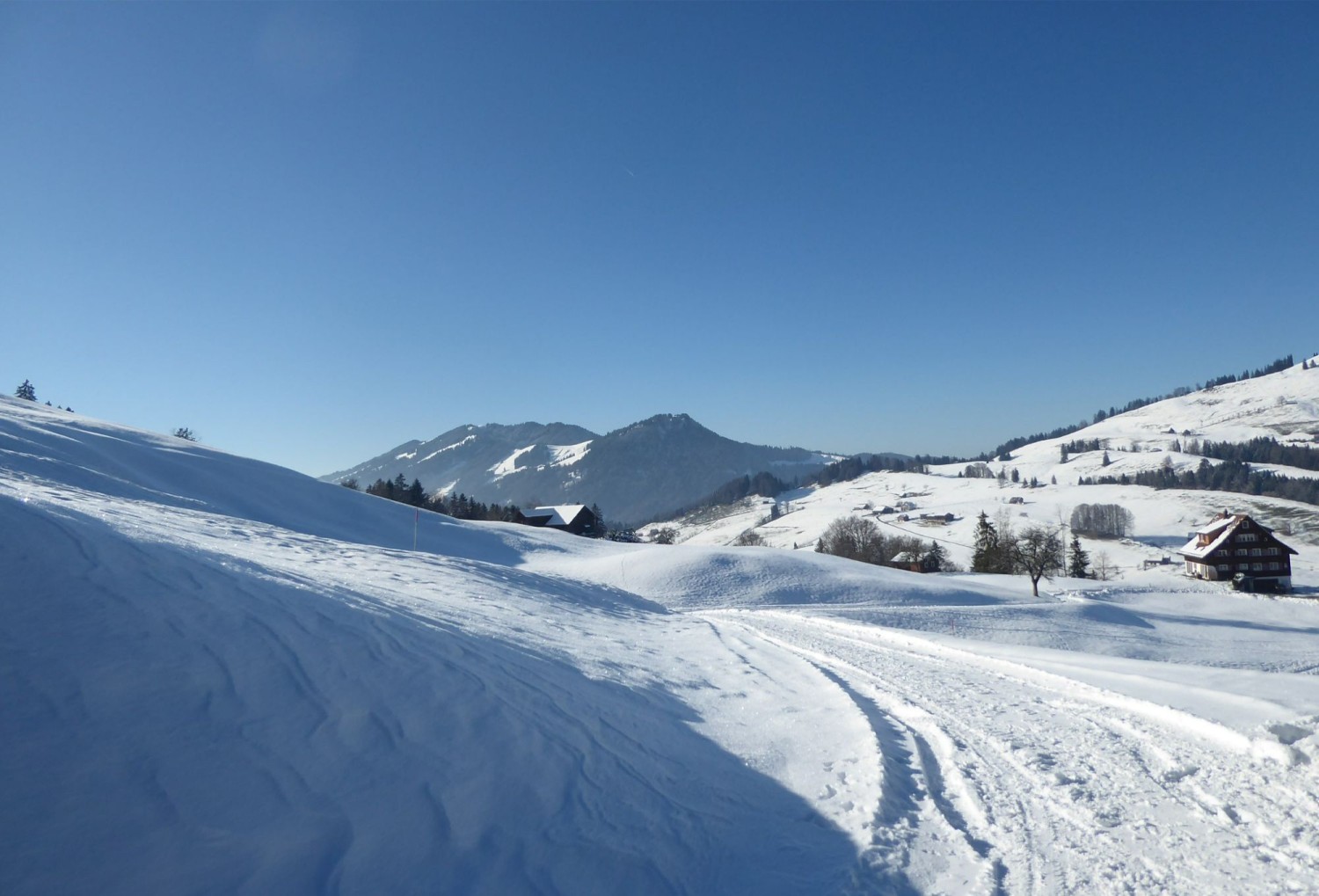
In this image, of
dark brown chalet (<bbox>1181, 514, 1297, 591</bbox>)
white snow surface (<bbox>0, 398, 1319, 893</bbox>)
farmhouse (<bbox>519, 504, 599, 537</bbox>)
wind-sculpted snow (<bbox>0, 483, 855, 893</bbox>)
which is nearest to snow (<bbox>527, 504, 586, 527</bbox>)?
farmhouse (<bbox>519, 504, 599, 537</bbox>)

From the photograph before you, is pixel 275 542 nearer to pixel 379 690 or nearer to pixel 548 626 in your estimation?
pixel 548 626

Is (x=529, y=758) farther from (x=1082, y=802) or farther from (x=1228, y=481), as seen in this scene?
(x=1228, y=481)

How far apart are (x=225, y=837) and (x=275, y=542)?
15.7 metres

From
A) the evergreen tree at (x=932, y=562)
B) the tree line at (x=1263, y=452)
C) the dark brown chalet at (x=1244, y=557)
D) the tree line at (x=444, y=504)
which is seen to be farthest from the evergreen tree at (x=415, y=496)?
the tree line at (x=1263, y=452)

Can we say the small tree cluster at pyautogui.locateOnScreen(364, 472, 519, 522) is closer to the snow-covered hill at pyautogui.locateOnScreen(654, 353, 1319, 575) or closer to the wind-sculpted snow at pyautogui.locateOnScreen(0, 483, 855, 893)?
the snow-covered hill at pyautogui.locateOnScreen(654, 353, 1319, 575)

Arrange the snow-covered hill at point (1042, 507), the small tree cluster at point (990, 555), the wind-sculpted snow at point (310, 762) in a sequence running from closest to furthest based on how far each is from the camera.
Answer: the wind-sculpted snow at point (310, 762)
the small tree cluster at point (990, 555)
the snow-covered hill at point (1042, 507)

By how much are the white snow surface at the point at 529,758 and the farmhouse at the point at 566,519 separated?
75.2 m

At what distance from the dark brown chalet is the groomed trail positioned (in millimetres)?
68379

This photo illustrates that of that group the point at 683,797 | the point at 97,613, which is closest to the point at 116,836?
the point at 97,613

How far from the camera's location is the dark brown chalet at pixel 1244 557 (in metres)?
57.5

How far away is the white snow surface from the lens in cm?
396

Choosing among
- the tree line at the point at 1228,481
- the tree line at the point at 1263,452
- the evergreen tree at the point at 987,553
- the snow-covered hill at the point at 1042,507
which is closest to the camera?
the evergreen tree at the point at 987,553

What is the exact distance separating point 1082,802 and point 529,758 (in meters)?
5.38

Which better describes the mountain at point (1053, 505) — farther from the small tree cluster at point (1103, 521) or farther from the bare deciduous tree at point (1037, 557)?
the bare deciduous tree at point (1037, 557)
